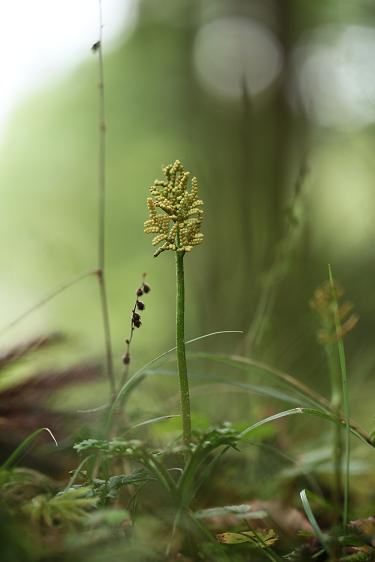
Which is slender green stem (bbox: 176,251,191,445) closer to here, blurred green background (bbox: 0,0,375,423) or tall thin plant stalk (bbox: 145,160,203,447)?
tall thin plant stalk (bbox: 145,160,203,447)

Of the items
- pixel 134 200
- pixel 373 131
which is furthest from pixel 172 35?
pixel 373 131

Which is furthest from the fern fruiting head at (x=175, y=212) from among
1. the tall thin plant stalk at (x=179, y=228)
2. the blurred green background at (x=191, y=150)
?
the blurred green background at (x=191, y=150)

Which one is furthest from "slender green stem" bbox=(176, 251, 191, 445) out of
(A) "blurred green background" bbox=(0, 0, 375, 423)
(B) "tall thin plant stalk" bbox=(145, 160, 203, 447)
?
(A) "blurred green background" bbox=(0, 0, 375, 423)

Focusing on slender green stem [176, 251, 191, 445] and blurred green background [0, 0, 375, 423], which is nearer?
slender green stem [176, 251, 191, 445]

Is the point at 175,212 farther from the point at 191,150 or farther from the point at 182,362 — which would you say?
the point at 191,150

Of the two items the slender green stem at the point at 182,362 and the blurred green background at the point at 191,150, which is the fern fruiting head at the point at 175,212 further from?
the blurred green background at the point at 191,150
